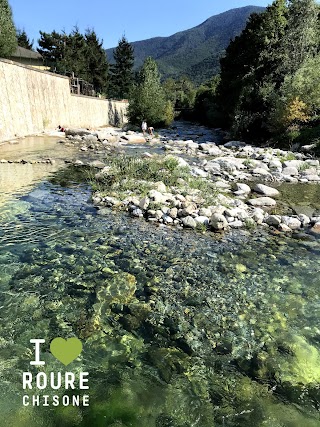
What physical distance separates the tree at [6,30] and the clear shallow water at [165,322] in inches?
1063

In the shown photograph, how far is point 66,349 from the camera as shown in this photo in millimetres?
3779

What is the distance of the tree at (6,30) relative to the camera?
88.7ft

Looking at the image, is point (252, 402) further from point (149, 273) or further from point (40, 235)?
point (40, 235)

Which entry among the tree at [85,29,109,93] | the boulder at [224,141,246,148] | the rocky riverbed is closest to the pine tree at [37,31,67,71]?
the tree at [85,29,109,93]

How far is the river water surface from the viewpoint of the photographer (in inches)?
121

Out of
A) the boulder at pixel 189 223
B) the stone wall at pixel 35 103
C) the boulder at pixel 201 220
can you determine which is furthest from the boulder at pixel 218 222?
the stone wall at pixel 35 103

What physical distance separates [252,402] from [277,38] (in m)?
30.5

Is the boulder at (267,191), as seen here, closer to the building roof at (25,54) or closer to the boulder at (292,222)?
the boulder at (292,222)

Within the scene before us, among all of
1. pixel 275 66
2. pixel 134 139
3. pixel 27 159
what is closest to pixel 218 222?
pixel 27 159

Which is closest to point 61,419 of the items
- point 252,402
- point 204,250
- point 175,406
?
point 175,406

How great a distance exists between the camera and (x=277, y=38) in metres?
26.9

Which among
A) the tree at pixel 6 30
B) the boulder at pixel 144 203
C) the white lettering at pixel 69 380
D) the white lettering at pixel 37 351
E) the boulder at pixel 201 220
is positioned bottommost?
the white lettering at pixel 69 380

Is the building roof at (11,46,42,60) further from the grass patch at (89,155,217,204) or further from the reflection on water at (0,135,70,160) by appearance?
the grass patch at (89,155,217,204)

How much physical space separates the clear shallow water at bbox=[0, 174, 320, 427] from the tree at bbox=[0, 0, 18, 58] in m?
27.0
